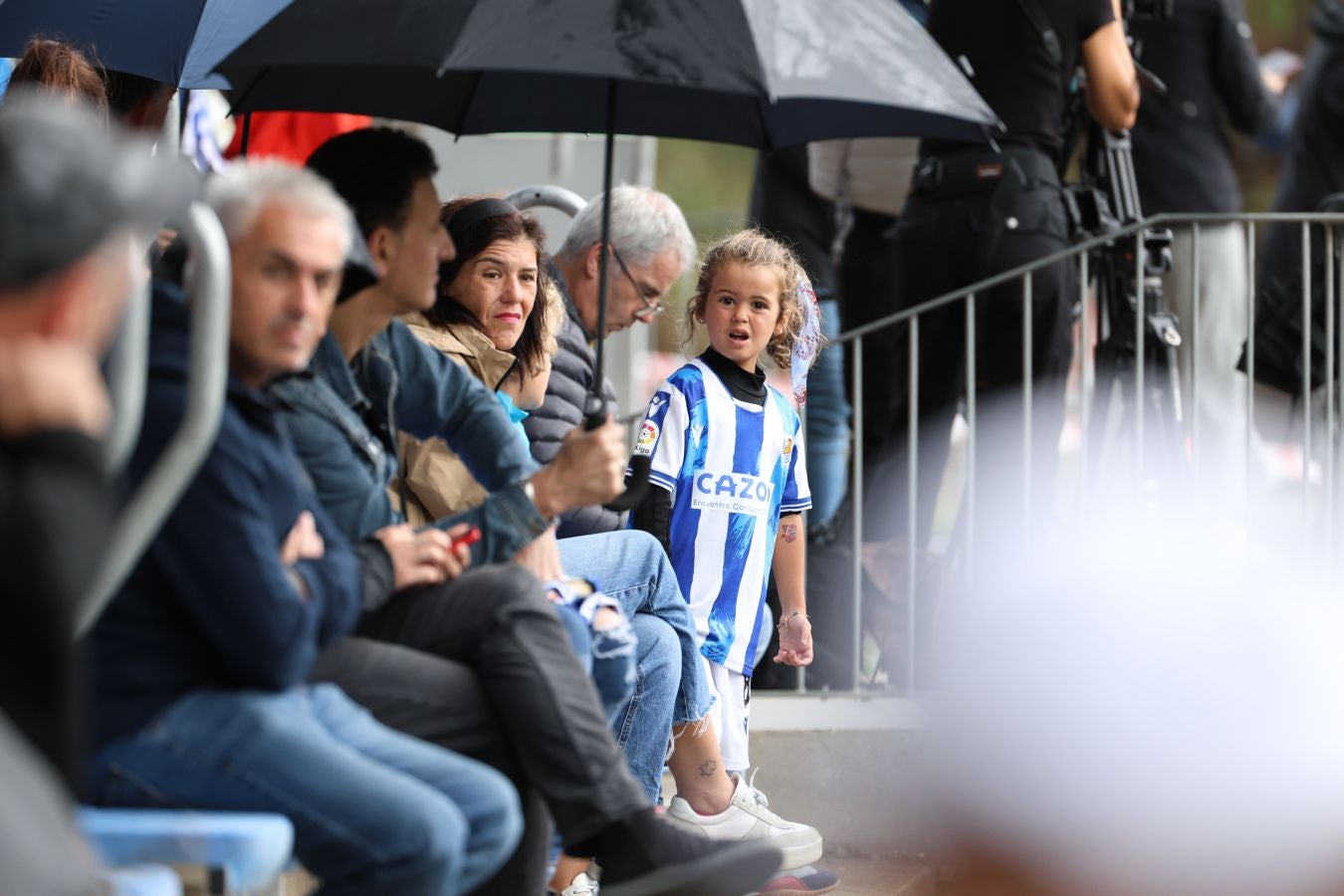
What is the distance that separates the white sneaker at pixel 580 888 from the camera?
13.6 ft

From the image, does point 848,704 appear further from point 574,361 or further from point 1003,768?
point 574,361

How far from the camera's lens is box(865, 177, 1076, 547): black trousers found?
5.70m

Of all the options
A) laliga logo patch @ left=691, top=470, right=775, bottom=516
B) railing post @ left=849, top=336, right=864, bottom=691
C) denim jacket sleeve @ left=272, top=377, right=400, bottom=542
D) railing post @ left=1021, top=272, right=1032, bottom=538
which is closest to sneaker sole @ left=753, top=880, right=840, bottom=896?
laliga logo patch @ left=691, top=470, right=775, bottom=516

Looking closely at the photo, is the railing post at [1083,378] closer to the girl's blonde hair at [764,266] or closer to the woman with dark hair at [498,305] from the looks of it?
the girl's blonde hair at [764,266]

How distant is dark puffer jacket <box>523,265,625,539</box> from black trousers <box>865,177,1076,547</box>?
1.51 meters

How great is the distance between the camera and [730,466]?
4449mm

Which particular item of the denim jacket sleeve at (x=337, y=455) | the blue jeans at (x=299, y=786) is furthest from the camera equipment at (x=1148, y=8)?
the blue jeans at (x=299, y=786)

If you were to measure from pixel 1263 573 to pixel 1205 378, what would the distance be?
0.73 m

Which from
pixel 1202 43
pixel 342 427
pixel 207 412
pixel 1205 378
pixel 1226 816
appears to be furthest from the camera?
pixel 1202 43

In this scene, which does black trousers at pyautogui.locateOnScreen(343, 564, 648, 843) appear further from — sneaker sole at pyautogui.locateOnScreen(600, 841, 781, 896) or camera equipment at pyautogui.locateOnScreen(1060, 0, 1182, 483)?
camera equipment at pyautogui.locateOnScreen(1060, 0, 1182, 483)

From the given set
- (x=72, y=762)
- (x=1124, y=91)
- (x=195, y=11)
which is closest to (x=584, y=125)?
(x=195, y=11)

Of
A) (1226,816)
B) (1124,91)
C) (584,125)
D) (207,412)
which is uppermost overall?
(1124,91)

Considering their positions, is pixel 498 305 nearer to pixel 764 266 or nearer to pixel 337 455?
pixel 764 266

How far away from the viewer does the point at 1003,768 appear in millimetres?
5637
